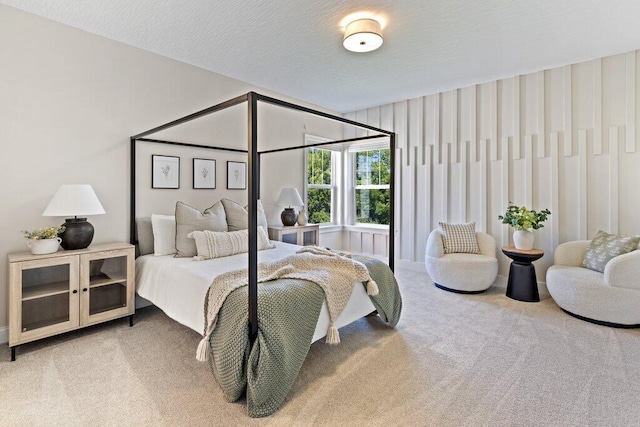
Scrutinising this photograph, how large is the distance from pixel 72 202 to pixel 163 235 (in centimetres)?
76

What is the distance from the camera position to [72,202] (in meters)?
2.46

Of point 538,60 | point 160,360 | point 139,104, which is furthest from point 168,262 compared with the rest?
point 538,60

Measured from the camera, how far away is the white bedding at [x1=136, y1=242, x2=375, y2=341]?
2.15 meters

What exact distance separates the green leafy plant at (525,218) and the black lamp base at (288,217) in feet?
8.73

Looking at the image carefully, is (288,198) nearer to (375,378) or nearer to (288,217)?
(288,217)

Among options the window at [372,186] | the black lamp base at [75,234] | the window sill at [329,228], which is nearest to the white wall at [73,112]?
the black lamp base at [75,234]

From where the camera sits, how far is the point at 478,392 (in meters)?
1.84

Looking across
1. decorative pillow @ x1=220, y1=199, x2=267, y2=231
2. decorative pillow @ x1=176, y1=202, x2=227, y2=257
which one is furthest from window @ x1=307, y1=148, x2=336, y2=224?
decorative pillow @ x1=176, y1=202, x2=227, y2=257

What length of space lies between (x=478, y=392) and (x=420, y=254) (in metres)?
3.01

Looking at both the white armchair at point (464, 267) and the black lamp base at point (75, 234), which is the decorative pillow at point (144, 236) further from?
the white armchair at point (464, 267)

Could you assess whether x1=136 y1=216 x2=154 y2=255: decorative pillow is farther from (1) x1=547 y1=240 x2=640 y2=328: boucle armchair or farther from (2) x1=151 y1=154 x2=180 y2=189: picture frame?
(1) x1=547 y1=240 x2=640 y2=328: boucle armchair

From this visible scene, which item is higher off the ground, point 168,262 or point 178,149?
point 178,149

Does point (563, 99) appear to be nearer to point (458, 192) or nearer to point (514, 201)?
point (514, 201)

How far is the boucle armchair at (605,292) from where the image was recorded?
2.64 metres
